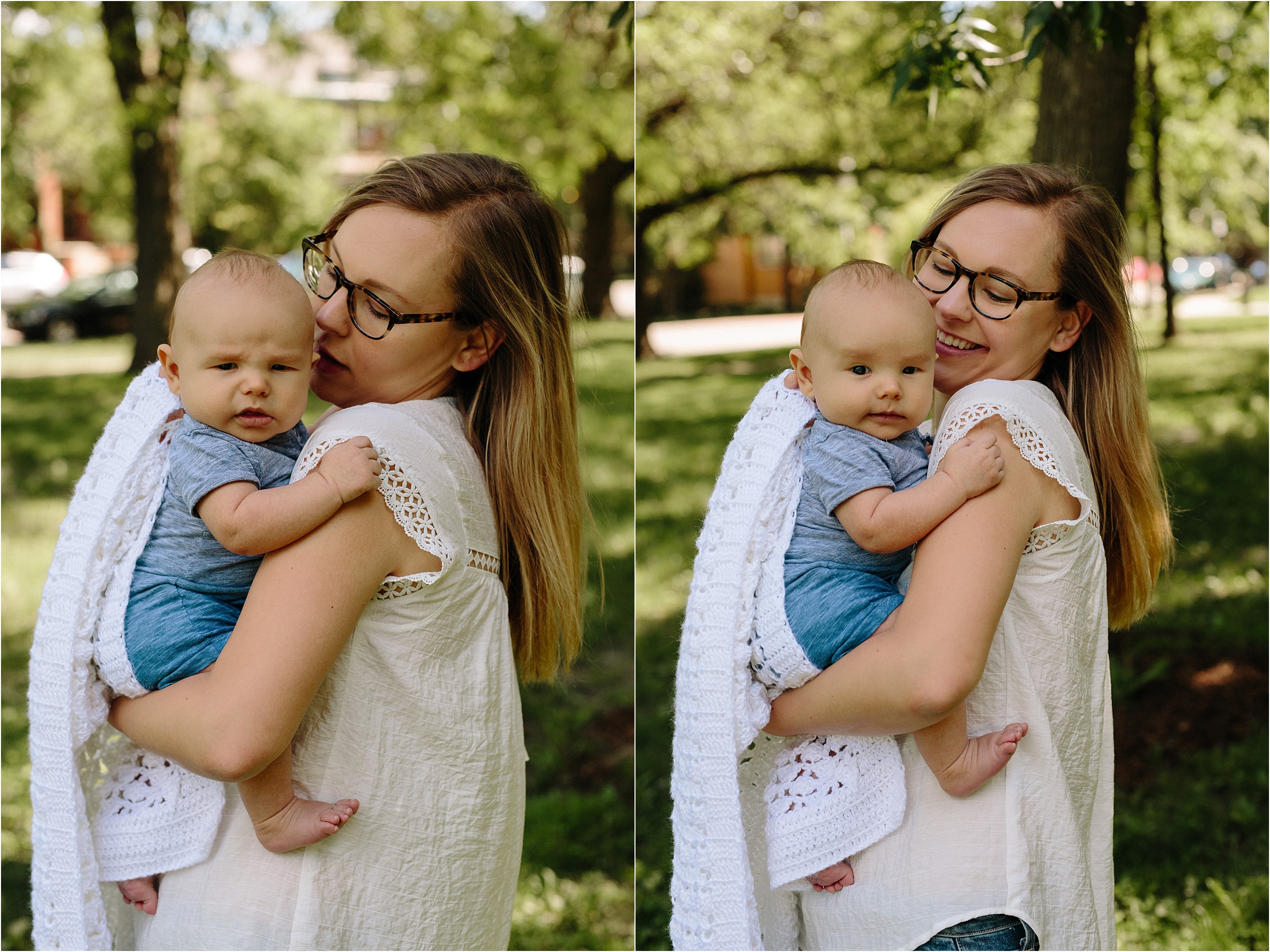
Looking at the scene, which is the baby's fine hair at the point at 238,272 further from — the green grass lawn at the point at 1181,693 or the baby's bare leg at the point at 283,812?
the green grass lawn at the point at 1181,693

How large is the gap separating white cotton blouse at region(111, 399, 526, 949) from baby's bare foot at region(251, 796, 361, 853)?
4 cm

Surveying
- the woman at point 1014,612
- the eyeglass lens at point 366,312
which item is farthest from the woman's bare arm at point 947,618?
the eyeglass lens at point 366,312

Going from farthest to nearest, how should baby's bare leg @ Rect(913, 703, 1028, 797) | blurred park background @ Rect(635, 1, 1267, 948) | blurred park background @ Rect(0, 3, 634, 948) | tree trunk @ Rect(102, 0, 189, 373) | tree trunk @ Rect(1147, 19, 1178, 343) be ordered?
tree trunk @ Rect(102, 0, 189, 373), tree trunk @ Rect(1147, 19, 1178, 343), blurred park background @ Rect(0, 3, 634, 948), blurred park background @ Rect(635, 1, 1267, 948), baby's bare leg @ Rect(913, 703, 1028, 797)

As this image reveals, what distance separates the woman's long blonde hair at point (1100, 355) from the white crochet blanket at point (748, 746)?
0.56 metres

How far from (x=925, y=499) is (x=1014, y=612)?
0.27 meters

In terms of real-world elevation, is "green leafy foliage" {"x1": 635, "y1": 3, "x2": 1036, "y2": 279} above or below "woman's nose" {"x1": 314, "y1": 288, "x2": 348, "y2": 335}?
above

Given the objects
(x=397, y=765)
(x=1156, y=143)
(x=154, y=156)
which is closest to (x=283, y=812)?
(x=397, y=765)

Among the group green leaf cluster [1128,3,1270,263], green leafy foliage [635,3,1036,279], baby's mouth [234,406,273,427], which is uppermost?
green leafy foliage [635,3,1036,279]

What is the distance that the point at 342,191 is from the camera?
1525cm

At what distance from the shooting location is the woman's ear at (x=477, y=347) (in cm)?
218

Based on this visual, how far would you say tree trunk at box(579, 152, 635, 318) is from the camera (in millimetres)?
14703

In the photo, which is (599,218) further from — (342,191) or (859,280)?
(859,280)

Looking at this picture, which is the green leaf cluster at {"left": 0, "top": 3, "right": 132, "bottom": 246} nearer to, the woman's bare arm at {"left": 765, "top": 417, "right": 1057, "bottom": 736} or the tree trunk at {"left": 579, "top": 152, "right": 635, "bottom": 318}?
the tree trunk at {"left": 579, "top": 152, "right": 635, "bottom": 318}

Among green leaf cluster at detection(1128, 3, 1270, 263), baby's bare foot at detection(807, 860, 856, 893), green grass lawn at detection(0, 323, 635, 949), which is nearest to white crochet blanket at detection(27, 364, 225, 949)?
green grass lawn at detection(0, 323, 635, 949)
